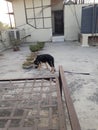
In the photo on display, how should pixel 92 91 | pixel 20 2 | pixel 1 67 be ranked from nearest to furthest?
pixel 92 91 → pixel 1 67 → pixel 20 2

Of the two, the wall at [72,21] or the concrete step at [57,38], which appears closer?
the wall at [72,21]

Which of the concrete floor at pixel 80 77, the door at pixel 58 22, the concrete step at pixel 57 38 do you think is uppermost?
the door at pixel 58 22

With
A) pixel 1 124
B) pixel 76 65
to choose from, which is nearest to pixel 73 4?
pixel 76 65

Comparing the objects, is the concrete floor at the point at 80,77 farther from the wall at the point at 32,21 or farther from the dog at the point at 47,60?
the wall at the point at 32,21

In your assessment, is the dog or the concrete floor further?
the dog

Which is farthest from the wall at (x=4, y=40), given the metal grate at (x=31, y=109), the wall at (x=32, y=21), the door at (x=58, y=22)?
the metal grate at (x=31, y=109)

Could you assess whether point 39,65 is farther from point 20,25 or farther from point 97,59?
point 20,25

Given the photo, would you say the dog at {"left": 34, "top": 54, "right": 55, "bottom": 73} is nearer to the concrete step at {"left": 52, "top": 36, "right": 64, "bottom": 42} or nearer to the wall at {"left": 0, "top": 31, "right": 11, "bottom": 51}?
the wall at {"left": 0, "top": 31, "right": 11, "bottom": 51}

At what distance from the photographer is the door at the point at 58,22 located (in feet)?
38.2

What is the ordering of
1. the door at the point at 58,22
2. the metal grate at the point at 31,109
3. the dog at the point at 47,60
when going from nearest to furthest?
1. the metal grate at the point at 31,109
2. the dog at the point at 47,60
3. the door at the point at 58,22

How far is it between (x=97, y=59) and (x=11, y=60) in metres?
3.67

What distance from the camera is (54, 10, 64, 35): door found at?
11.6 meters

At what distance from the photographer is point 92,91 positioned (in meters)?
3.52

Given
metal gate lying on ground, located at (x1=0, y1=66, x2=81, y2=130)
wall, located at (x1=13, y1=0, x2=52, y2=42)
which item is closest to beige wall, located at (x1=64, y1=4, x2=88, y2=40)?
wall, located at (x1=13, y1=0, x2=52, y2=42)
